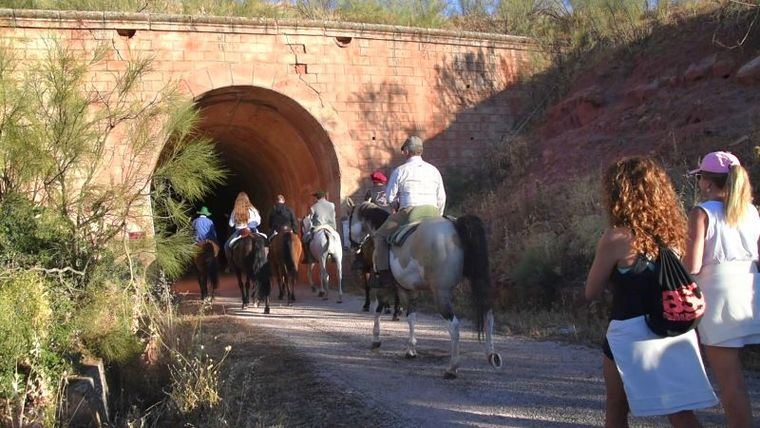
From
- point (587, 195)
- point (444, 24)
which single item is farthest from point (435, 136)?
point (587, 195)

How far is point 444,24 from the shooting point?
73.0ft

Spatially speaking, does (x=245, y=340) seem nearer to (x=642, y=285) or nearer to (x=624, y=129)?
(x=642, y=285)

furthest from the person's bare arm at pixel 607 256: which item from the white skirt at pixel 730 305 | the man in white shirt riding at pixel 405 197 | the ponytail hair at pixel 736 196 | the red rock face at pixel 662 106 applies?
the red rock face at pixel 662 106

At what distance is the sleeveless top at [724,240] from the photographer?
13.6 feet

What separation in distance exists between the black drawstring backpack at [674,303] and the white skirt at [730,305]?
1.50ft

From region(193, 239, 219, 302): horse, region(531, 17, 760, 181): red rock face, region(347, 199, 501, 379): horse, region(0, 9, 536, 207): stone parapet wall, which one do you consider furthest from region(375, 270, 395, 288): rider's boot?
region(0, 9, 536, 207): stone parapet wall

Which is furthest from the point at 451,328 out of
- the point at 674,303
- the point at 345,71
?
the point at 345,71

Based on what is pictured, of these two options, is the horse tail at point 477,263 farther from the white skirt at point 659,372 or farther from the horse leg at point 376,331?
the white skirt at point 659,372

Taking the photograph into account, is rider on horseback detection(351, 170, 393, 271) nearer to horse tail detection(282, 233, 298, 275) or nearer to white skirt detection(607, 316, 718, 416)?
horse tail detection(282, 233, 298, 275)

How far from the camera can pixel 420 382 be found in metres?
6.61

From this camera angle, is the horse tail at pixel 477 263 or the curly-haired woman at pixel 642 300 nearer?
the curly-haired woman at pixel 642 300

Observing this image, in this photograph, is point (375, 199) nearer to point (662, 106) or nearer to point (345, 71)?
point (662, 106)

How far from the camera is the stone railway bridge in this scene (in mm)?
16578

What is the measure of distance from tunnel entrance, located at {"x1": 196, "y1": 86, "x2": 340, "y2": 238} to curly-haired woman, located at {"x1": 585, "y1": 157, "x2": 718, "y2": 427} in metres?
14.2
